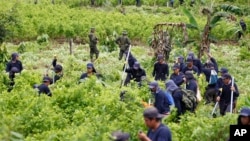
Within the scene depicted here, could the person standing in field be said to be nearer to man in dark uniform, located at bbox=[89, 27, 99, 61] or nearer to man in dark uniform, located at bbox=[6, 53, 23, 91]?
man in dark uniform, located at bbox=[6, 53, 23, 91]

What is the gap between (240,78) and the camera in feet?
68.4

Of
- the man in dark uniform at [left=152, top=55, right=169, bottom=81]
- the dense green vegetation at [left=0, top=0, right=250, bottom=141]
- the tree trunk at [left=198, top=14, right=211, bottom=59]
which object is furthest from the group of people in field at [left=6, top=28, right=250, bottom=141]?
the tree trunk at [left=198, top=14, right=211, bottom=59]

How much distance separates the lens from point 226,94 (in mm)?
12406

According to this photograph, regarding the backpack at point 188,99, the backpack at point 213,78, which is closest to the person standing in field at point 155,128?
the backpack at point 188,99

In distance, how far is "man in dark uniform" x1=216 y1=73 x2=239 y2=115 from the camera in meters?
12.1

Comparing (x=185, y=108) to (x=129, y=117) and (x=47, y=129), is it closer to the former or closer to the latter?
(x=129, y=117)

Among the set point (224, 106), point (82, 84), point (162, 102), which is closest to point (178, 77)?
point (224, 106)

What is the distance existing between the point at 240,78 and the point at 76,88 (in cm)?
988

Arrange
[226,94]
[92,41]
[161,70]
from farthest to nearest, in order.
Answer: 1. [92,41]
2. [161,70]
3. [226,94]

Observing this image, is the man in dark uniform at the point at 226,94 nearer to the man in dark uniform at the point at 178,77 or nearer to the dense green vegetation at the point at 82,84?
the dense green vegetation at the point at 82,84

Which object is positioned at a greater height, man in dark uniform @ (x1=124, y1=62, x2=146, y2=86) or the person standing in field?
the person standing in field

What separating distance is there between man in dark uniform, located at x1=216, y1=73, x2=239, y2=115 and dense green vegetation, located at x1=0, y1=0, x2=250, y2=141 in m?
0.44

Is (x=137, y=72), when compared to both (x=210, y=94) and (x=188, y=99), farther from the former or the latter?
(x=188, y=99)

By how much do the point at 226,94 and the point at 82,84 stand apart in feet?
11.2
